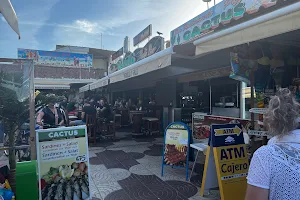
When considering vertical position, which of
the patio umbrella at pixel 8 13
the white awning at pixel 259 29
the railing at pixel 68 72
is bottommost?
Result: the white awning at pixel 259 29

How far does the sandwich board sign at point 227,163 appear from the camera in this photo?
2.93m

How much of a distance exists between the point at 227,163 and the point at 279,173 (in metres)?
2.05

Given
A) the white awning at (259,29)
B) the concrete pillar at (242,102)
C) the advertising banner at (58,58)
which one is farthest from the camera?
the advertising banner at (58,58)

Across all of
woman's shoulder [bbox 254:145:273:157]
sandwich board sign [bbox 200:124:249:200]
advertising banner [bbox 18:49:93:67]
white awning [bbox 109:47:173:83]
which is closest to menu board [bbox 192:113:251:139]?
Answer: sandwich board sign [bbox 200:124:249:200]

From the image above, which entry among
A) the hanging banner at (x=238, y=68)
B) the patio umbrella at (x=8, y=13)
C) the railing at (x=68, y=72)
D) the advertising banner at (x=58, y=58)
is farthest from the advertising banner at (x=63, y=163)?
the advertising banner at (x=58, y=58)

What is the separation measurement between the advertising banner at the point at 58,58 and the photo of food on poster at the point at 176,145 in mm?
26451

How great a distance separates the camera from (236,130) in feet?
10.6

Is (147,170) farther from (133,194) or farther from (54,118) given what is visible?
(54,118)

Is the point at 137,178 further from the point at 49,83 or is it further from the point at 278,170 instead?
the point at 49,83

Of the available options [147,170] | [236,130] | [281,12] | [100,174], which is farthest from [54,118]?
[281,12]

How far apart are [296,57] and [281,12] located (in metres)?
2.44

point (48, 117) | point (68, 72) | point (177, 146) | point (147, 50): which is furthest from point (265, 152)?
point (68, 72)

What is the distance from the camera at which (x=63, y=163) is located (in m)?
2.66

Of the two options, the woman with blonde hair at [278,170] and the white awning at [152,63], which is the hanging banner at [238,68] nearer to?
the white awning at [152,63]
